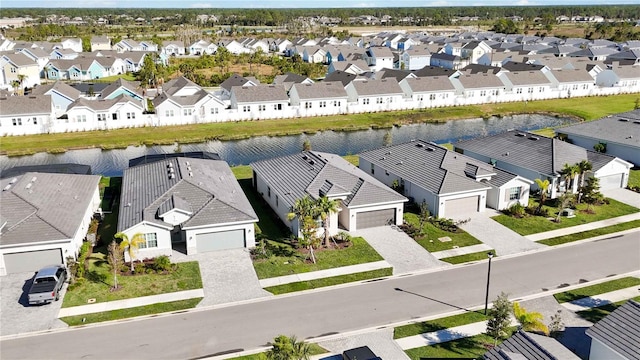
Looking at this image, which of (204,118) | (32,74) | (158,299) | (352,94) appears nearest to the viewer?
(158,299)

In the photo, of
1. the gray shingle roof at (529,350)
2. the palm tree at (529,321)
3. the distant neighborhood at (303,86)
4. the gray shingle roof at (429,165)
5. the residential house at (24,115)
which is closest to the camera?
the gray shingle roof at (529,350)

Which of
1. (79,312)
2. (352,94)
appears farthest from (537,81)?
(79,312)

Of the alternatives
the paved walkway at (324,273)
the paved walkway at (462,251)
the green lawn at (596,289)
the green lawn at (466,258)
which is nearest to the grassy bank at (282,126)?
the paved walkway at (324,273)

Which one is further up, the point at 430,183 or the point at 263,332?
the point at 430,183

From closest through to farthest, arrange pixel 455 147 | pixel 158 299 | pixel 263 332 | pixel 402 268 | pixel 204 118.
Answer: pixel 263 332
pixel 158 299
pixel 402 268
pixel 455 147
pixel 204 118

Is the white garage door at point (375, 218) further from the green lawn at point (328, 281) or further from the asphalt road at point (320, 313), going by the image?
the asphalt road at point (320, 313)

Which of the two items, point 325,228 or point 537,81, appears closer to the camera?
point 325,228

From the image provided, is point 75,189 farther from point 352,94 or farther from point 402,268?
point 352,94

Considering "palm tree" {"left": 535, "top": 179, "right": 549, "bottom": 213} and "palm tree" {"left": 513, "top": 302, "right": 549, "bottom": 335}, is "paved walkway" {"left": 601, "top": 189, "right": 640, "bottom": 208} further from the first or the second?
"palm tree" {"left": 513, "top": 302, "right": 549, "bottom": 335}
